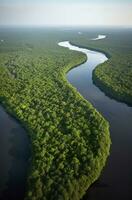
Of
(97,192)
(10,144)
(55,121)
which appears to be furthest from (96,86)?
(97,192)

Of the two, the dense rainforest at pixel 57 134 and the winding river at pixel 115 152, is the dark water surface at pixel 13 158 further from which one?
the winding river at pixel 115 152

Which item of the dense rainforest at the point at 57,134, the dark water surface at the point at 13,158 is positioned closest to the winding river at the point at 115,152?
the dense rainforest at the point at 57,134

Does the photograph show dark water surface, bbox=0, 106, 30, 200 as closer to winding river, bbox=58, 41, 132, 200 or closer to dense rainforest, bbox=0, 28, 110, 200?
dense rainforest, bbox=0, 28, 110, 200

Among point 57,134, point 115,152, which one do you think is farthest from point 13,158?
point 115,152

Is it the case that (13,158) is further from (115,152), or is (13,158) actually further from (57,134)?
(115,152)

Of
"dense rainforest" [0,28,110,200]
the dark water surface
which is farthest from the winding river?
the dark water surface

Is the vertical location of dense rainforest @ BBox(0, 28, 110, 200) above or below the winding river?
above
